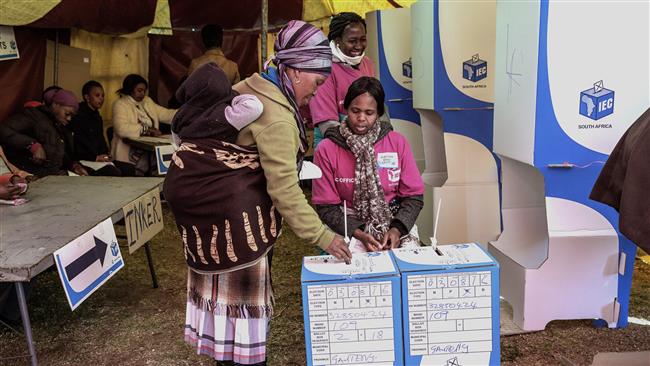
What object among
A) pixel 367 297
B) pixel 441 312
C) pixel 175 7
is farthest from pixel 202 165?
Answer: pixel 175 7

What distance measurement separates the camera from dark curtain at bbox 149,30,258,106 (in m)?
6.53

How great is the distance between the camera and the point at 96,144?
5137mm

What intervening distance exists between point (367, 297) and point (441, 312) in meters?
0.22

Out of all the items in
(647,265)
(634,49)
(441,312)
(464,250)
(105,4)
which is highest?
(105,4)

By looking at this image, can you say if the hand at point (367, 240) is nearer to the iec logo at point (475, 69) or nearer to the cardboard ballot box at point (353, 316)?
the cardboard ballot box at point (353, 316)

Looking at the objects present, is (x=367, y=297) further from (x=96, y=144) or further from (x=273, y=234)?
(x=96, y=144)

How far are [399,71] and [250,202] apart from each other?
103 inches

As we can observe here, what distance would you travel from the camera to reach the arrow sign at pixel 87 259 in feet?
6.90

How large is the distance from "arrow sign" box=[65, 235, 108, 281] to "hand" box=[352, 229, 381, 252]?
1073 millimetres

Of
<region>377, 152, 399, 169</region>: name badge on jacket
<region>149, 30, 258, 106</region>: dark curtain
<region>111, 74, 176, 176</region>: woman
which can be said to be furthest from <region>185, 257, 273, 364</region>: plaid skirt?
<region>149, 30, 258, 106</region>: dark curtain

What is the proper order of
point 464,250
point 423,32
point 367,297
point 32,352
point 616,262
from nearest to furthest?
point 367,297 < point 464,250 < point 32,352 < point 616,262 < point 423,32

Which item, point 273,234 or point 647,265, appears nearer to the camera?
point 273,234

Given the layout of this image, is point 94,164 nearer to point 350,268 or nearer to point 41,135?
point 41,135

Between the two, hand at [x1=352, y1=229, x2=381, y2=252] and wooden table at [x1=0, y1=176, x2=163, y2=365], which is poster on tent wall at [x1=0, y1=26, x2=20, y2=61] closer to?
wooden table at [x1=0, y1=176, x2=163, y2=365]
